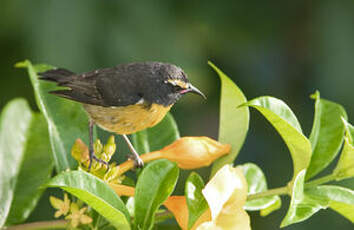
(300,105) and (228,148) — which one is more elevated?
(228,148)

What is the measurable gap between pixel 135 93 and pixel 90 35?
193 cm

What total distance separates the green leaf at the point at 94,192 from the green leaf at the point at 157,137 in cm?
63

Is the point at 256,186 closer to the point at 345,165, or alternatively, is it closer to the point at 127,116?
the point at 345,165

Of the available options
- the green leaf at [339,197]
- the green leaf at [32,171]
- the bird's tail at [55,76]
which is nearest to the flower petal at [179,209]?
the green leaf at [339,197]

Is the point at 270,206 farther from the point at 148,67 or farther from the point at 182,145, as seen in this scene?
the point at 148,67

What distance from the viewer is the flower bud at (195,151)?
220 centimetres

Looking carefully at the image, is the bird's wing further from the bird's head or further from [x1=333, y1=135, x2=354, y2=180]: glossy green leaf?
[x1=333, y1=135, x2=354, y2=180]: glossy green leaf

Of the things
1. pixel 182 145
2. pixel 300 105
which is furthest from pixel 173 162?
pixel 300 105

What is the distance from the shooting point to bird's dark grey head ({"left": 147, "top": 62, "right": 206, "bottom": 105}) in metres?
2.49

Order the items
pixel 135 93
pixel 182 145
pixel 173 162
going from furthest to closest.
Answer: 1. pixel 135 93
2. pixel 182 145
3. pixel 173 162

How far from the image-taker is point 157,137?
2.57 meters

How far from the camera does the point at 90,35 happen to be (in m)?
4.55

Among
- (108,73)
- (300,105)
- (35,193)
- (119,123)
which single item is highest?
(108,73)

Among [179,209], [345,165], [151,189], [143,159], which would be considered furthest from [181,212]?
[345,165]
